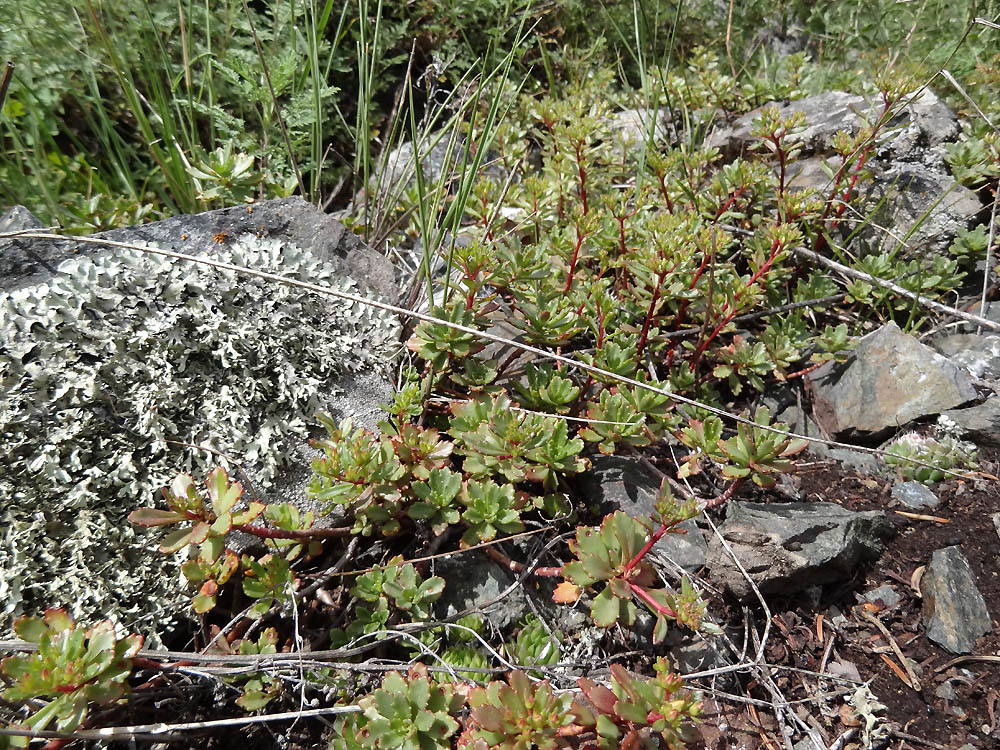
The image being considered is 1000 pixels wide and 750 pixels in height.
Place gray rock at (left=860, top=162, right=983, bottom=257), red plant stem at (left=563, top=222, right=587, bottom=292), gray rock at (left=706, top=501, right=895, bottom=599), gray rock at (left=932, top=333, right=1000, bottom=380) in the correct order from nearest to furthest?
gray rock at (left=706, top=501, right=895, bottom=599)
red plant stem at (left=563, top=222, right=587, bottom=292)
gray rock at (left=932, top=333, right=1000, bottom=380)
gray rock at (left=860, top=162, right=983, bottom=257)

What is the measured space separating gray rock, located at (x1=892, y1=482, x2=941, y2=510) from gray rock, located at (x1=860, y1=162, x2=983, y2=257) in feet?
4.63

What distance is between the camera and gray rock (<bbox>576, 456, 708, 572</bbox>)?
2346 mm

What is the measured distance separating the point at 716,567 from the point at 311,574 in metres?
1.46

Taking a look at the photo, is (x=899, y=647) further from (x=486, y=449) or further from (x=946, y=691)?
(x=486, y=449)

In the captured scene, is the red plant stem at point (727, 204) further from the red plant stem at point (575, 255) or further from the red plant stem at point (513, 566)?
the red plant stem at point (513, 566)

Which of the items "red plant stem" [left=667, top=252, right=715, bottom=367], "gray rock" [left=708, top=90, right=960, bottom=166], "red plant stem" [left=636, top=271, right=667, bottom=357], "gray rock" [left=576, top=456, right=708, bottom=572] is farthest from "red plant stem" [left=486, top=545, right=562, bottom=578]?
"gray rock" [left=708, top=90, right=960, bottom=166]

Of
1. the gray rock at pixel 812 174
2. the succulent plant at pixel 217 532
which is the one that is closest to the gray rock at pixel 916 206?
the gray rock at pixel 812 174

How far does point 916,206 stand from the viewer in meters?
3.46

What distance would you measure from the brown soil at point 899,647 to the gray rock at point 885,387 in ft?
0.98

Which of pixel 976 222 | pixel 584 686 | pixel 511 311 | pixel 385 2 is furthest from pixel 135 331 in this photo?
pixel 976 222

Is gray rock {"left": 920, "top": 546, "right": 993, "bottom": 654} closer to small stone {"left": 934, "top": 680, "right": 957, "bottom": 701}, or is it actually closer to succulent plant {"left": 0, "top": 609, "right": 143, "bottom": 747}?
small stone {"left": 934, "top": 680, "right": 957, "bottom": 701}

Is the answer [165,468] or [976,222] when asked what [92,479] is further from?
[976,222]

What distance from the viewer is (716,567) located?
2270 mm

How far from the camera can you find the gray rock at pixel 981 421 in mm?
2598
